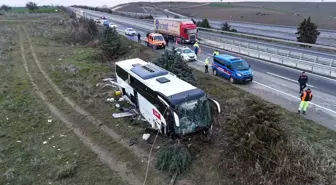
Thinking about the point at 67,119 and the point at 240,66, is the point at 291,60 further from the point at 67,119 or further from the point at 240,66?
the point at 67,119

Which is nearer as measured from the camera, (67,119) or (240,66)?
(67,119)

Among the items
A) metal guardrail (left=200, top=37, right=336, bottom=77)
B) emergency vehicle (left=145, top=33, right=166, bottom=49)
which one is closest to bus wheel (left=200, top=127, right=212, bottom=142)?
metal guardrail (left=200, top=37, right=336, bottom=77)

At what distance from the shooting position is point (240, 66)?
21.7 m

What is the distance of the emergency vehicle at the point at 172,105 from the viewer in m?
11.2

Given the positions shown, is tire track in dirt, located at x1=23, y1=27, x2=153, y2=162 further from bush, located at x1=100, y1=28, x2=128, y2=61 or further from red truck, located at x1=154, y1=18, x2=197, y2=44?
red truck, located at x1=154, y1=18, x2=197, y2=44

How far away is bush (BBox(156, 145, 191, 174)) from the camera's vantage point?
35.0 ft

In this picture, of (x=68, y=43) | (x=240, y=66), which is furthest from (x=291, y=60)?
(x=68, y=43)

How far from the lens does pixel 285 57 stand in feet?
90.8

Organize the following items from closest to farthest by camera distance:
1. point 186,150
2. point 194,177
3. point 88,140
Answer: point 194,177, point 186,150, point 88,140

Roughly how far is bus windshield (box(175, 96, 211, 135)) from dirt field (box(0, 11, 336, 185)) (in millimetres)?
1061

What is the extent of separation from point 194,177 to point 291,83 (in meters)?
14.9

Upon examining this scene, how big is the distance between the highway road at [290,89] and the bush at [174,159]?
838 centimetres

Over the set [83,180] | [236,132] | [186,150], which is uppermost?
[236,132]

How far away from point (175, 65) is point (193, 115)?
8746 mm
